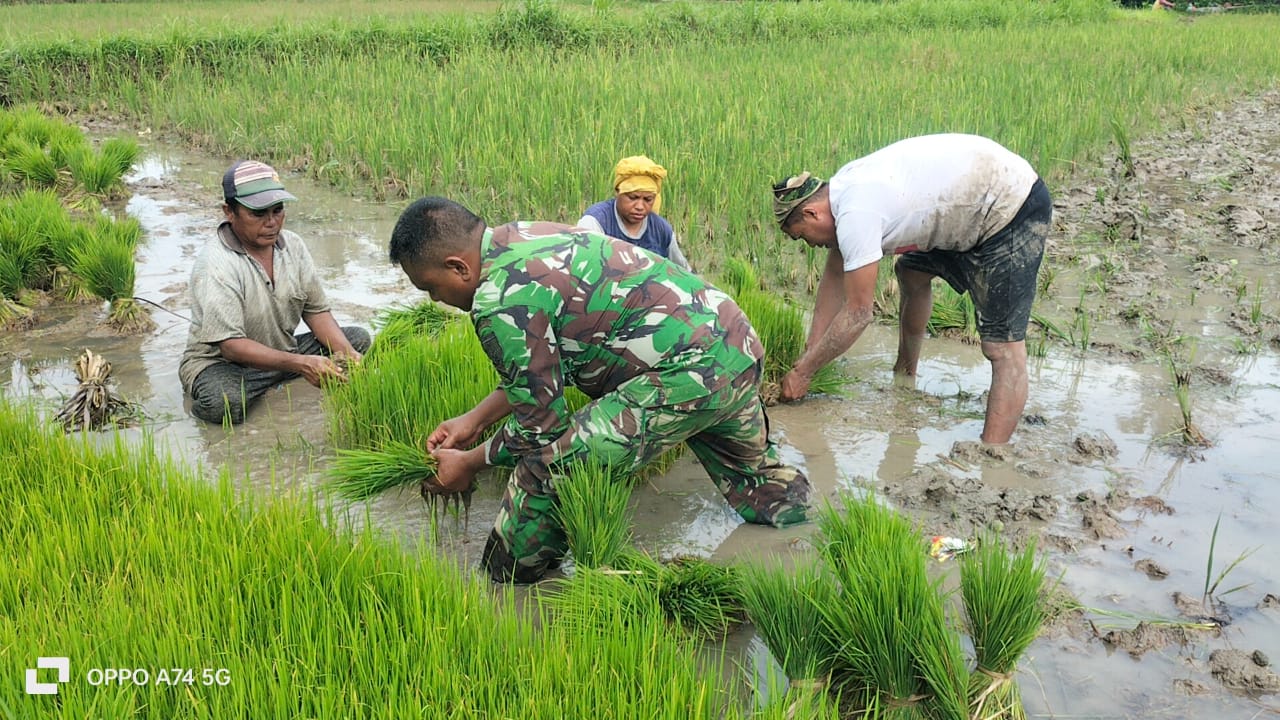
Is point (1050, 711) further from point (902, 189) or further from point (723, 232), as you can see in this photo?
point (723, 232)

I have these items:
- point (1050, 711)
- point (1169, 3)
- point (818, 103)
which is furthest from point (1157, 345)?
point (1169, 3)

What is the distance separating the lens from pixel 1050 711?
2293 mm

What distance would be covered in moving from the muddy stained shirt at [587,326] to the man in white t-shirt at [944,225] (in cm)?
78

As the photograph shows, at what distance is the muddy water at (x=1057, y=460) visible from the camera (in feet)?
8.35

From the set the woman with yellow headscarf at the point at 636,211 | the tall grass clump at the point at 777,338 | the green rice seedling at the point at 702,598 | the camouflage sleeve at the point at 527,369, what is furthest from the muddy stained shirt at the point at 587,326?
the tall grass clump at the point at 777,338

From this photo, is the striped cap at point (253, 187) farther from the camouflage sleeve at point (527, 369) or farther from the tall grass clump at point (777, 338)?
the tall grass clump at point (777, 338)

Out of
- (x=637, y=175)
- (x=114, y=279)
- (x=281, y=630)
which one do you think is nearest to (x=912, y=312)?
(x=637, y=175)

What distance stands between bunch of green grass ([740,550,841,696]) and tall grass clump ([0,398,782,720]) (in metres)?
0.17

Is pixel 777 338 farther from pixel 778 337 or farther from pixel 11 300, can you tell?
pixel 11 300

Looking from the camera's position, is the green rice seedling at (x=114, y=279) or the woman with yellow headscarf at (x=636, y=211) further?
the green rice seedling at (x=114, y=279)

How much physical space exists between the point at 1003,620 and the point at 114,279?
4.72 m

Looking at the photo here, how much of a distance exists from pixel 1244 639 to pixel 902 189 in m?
1.77

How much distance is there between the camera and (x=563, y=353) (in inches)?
109

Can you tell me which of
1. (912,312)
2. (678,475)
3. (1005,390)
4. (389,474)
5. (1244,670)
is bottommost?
(678,475)
